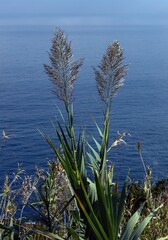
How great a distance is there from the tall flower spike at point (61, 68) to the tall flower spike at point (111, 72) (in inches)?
6.1

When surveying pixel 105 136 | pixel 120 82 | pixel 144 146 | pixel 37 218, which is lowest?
pixel 144 146

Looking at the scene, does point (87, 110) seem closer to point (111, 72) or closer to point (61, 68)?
point (111, 72)

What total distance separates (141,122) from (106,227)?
→ 4867 cm

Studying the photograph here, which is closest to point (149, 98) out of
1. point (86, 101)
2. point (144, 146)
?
point (86, 101)

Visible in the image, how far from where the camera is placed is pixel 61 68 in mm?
2422

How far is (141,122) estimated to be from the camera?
1994 inches

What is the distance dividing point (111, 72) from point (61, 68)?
0.26 m

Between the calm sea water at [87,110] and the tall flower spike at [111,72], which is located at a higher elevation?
the tall flower spike at [111,72]

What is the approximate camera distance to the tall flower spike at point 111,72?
2504 millimetres

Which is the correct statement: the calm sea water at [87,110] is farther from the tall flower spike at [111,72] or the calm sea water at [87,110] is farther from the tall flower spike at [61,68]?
the tall flower spike at [61,68]

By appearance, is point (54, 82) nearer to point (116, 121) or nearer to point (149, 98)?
point (116, 121)

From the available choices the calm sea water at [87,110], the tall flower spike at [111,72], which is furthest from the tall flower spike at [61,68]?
the calm sea water at [87,110]

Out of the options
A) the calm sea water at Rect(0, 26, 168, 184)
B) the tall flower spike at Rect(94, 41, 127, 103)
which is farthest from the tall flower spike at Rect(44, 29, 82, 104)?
the calm sea water at Rect(0, 26, 168, 184)

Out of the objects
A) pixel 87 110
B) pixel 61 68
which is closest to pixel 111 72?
pixel 61 68
